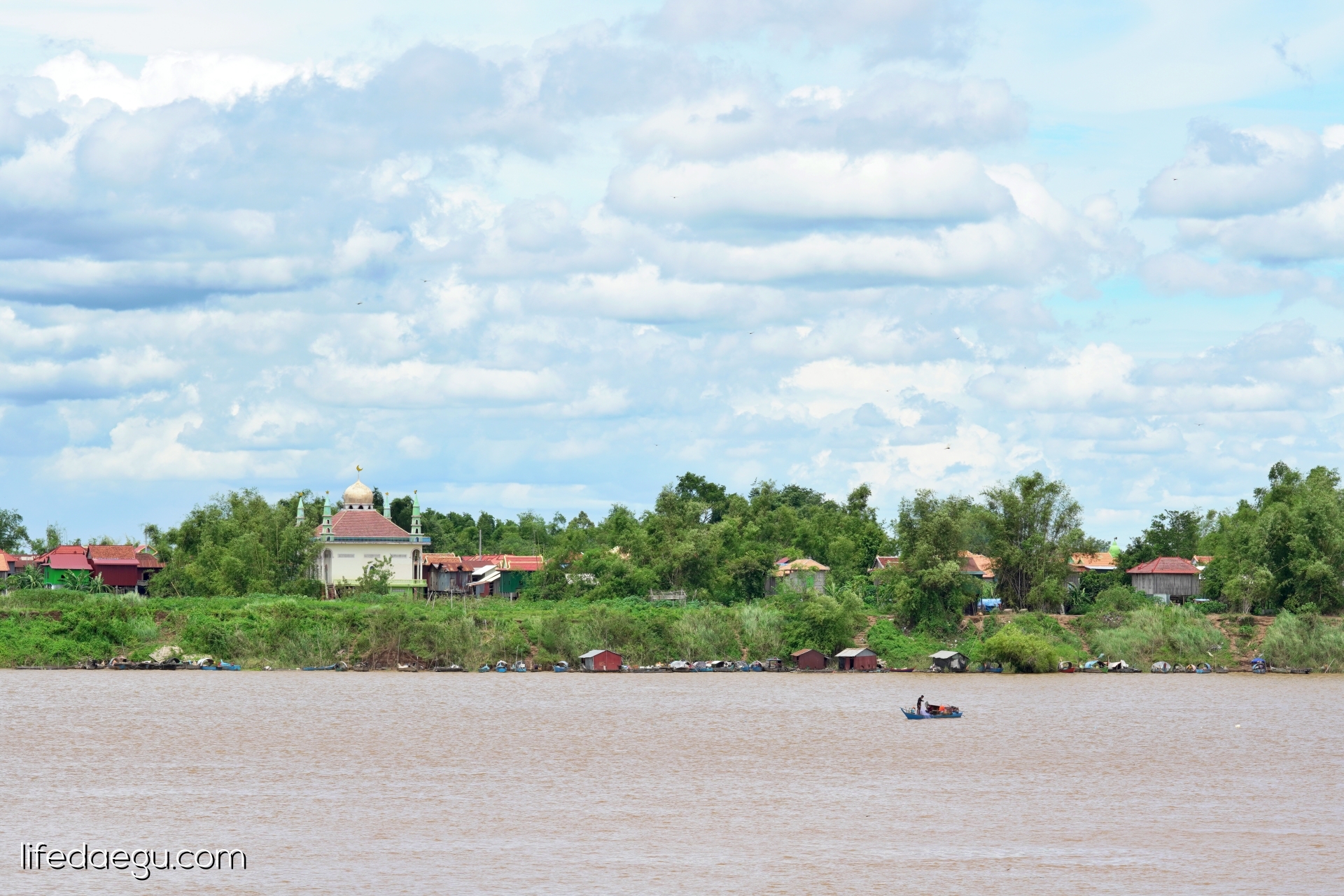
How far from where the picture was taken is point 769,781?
42844mm

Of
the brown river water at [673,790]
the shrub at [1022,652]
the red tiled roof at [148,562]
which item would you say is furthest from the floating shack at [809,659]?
the red tiled roof at [148,562]

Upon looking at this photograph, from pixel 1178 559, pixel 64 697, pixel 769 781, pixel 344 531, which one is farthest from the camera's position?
pixel 344 531

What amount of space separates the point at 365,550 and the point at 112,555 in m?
25.8

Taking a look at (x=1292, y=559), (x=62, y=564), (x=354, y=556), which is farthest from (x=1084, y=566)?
(x=62, y=564)

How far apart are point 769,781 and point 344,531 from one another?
278ft

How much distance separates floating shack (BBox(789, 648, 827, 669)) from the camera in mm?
88938

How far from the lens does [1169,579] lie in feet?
359

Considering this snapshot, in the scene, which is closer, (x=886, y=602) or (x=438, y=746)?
(x=438, y=746)

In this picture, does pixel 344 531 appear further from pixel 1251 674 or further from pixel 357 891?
pixel 357 891

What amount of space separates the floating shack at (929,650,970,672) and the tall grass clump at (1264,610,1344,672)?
61.1 feet

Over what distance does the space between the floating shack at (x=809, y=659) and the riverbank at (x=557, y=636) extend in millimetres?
849

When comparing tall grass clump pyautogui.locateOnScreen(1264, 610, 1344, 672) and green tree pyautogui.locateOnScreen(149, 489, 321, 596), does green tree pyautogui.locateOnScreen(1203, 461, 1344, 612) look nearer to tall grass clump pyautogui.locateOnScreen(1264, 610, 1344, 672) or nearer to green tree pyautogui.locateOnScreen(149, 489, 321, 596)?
tall grass clump pyautogui.locateOnScreen(1264, 610, 1344, 672)

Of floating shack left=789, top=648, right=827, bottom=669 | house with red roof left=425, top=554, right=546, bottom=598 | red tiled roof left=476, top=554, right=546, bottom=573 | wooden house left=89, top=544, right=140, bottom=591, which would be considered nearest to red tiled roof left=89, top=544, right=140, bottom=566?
wooden house left=89, top=544, right=140, bottom=591

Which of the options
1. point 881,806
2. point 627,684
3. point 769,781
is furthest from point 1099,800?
point 627,684
